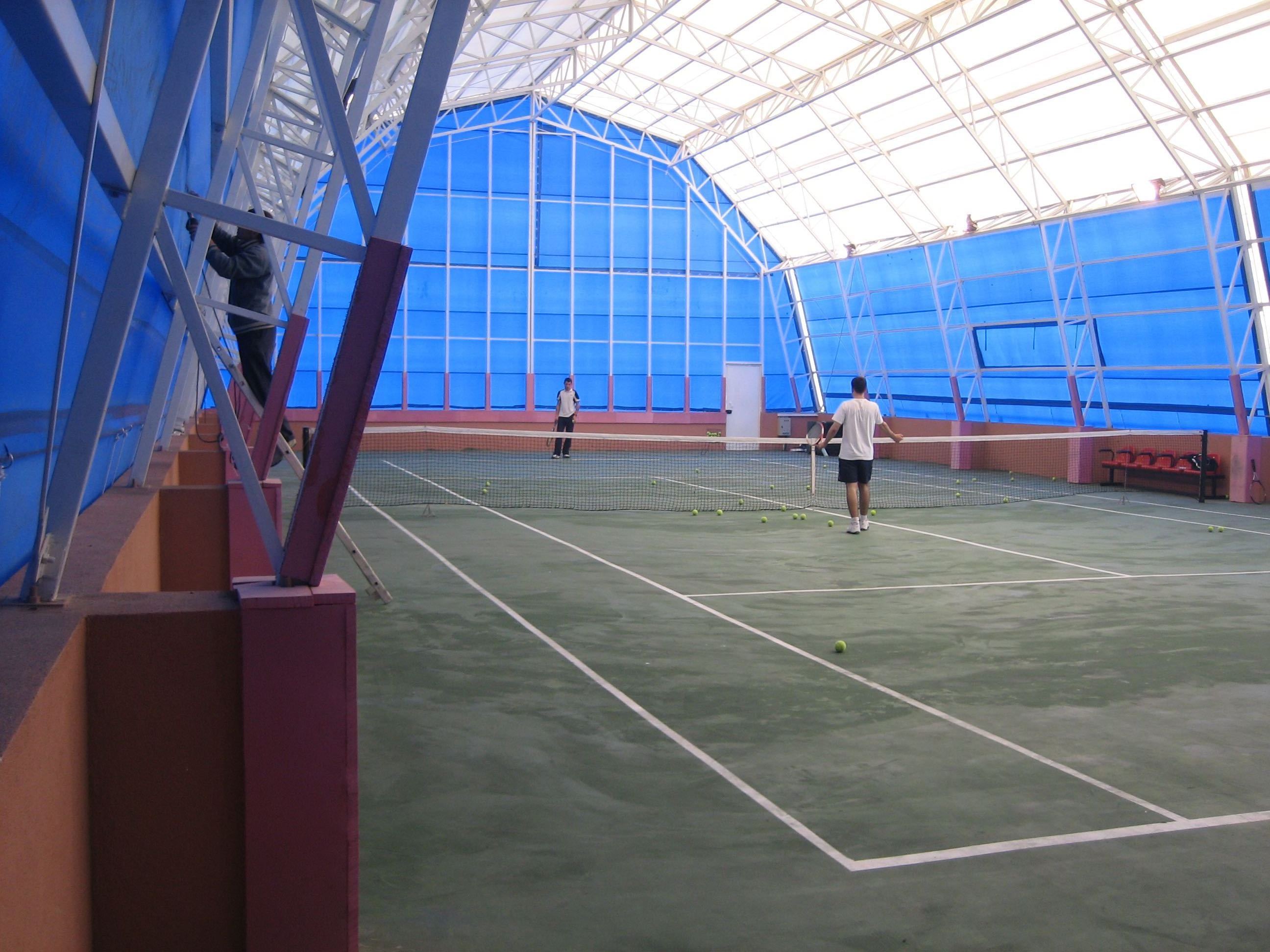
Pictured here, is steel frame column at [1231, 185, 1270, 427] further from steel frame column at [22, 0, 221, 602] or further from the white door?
steel frame column at [22, 0, 221, 602]

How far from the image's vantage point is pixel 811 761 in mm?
5066

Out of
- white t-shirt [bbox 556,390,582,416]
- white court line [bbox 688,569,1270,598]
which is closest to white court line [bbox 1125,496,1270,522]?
white court line [bbox 688,569,1270,598]

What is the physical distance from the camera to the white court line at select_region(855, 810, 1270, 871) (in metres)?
3.98

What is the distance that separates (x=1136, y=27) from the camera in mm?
16891

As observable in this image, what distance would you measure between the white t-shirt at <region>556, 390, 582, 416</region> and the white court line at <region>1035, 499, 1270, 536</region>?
38.5 feet

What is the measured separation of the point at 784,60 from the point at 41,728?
22971 millimetres

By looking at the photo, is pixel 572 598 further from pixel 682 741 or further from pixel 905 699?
pixel 682 741

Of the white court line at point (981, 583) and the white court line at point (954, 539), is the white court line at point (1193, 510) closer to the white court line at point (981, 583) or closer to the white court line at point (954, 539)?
the white court line at point (954, 539)

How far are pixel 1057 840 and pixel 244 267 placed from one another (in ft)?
18.0

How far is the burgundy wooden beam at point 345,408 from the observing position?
2.98 metres

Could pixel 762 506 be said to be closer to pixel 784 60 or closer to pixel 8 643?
pixel 784 60

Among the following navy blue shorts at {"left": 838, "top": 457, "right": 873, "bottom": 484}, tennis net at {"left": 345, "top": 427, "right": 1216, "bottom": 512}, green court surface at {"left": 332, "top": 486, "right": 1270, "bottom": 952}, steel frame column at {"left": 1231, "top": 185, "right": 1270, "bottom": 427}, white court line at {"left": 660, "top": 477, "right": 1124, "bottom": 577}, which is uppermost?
steel frame column at {"left": 1231, "top": 185, "right": 1270, "bottom": 427}

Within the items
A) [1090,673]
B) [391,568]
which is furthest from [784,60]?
[1090,673]

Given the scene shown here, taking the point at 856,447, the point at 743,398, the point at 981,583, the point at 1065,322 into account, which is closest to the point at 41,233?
the point at 981,583
